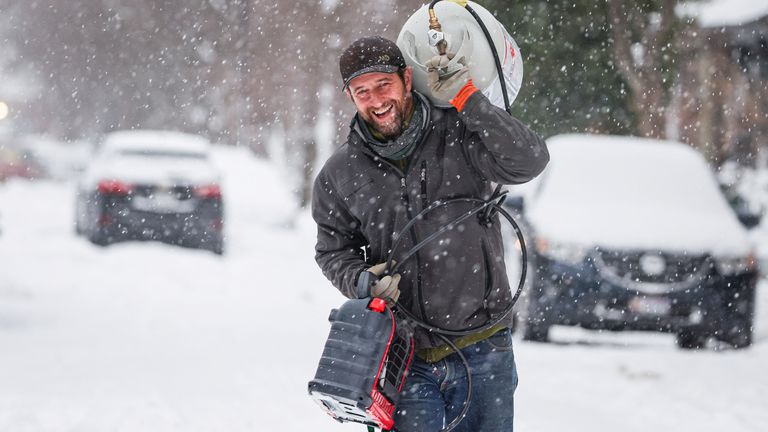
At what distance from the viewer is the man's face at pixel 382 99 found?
2934mm

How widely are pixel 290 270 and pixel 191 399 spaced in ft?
22.0

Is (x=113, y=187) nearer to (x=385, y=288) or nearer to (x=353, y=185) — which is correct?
(x=353, y=185)

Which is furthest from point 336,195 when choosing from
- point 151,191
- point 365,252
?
point 151,191

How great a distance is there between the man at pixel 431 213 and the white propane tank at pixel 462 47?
0.39 ft

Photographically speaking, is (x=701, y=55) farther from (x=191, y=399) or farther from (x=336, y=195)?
(x=336, y=195)

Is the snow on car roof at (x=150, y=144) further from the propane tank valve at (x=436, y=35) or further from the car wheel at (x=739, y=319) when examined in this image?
the propane tank valve at (x=436, y=35)

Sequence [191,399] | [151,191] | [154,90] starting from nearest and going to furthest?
[191,399] < [151,191] < [154,90]

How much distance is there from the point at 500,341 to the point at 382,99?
90 cm

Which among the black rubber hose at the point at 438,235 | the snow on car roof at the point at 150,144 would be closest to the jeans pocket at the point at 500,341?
the black rubber hose at the point at 438,235

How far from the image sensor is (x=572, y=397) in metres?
5.99

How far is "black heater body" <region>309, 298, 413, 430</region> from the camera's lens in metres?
2.77

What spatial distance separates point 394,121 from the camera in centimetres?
295

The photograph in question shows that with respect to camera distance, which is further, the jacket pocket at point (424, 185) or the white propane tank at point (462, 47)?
the white propane tank at point (462, 47)

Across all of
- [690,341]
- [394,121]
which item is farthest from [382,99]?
[690,341]
